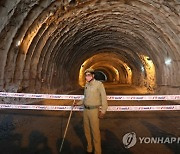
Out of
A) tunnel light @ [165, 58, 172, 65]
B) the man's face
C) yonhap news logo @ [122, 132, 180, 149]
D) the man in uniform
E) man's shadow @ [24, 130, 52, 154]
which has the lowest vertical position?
yonhap news logo @ [122, 132, 180, 149]

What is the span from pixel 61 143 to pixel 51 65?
31.9ft

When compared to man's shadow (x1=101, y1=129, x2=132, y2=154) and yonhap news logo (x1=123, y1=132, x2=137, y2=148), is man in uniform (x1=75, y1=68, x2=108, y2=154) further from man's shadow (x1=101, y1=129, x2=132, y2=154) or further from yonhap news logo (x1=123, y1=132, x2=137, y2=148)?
yonhap news logo (x1=123, y1=132, x2=137, y2=148)

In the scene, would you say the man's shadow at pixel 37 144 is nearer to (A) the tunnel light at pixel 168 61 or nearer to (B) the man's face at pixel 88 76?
(B) the man's face at pixel 88 76

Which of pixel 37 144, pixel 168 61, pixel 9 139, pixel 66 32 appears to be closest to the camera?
pixel 37 144

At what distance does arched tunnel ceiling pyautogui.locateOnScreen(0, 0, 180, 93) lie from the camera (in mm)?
10266

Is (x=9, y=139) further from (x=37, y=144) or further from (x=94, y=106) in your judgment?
(x=94, y=106)

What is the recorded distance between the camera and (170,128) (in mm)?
7852

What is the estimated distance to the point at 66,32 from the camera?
14.1m

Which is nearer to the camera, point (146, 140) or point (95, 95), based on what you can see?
point (95, 95)

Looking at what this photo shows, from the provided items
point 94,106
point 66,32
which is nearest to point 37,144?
point 94,106

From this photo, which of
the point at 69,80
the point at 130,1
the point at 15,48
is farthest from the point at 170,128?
the point at 69,80

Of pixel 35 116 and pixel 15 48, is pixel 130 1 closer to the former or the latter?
pixel 15 48

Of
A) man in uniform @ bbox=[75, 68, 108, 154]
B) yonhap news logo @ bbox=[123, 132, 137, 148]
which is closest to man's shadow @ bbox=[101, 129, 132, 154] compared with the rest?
yonhap news logo @ bbox=[123, 132, 137, 148]

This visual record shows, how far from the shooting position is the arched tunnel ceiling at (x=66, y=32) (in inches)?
404
